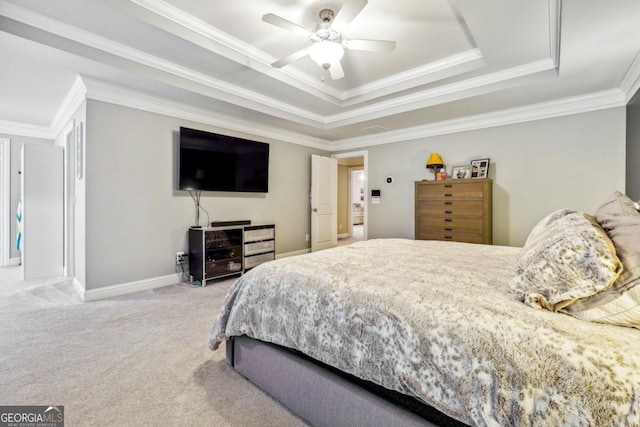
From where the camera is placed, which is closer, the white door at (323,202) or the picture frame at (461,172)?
the picture frame at (461,172)

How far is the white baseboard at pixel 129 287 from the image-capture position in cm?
312

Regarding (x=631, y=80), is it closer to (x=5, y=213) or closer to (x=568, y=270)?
(x=568, y=270)

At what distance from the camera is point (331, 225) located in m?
5.97

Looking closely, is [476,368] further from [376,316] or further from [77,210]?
[77,210]

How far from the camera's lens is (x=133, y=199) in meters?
3.43

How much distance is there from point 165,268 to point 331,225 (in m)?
3.21

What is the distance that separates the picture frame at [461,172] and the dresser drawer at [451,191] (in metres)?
0.44

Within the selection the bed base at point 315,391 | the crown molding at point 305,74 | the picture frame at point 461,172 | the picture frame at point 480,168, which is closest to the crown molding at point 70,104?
the crown molding at point 305,74

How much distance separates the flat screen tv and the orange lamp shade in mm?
2593

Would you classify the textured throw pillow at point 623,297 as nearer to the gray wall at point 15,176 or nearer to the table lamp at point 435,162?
the table lamp at point 435,162

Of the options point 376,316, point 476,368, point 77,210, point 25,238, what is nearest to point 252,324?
point 376,316

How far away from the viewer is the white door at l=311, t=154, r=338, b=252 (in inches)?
219

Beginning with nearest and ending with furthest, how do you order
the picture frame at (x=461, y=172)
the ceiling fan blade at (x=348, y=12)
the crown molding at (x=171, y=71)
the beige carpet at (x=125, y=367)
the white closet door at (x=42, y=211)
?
the beige carpet at (x=125, y=367) < the ceiling fan blade at (x=348, y=12) < the crown molding at (x=171, y=71) < the white closet door at (x=42, y=211) < the picture frame at (x=461, y=172)

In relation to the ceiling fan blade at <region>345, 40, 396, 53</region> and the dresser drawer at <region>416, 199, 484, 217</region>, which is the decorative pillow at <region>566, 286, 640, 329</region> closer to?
the ceiling fan blade at <region>345, 40, 396, 53</region>
